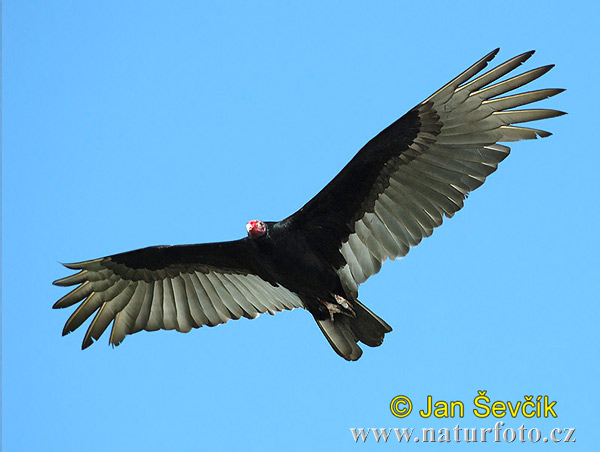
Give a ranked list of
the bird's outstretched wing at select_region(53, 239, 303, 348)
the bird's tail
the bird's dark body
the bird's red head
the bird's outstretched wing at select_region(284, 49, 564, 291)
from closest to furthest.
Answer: the bird's outstretched wing at select_region(284, 49, 564, 291) < the bird's red head < the bird's dark body < the bird's tail < the bird's outstretched wing at select_region(53, 239, 303, 348)

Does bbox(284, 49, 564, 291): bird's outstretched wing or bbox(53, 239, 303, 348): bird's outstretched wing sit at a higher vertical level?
bbox(53, 239, 303, 348): bird's outstretched wing

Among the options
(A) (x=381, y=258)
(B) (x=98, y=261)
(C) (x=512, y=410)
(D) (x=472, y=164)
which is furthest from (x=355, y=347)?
(B) (x=98, y=261)

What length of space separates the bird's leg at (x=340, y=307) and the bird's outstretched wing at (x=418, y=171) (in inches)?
5.3

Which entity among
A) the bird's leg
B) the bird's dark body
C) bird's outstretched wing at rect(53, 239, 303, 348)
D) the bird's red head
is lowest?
the bird's leg

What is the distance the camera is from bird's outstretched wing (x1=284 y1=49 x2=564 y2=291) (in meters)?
6.26

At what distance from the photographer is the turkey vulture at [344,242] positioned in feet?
20.8

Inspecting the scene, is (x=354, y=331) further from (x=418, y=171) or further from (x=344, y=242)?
(x=418, y=171)

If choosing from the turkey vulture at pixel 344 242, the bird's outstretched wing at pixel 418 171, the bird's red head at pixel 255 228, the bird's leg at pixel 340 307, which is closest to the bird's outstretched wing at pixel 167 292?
the turkey vulture at pixel 344 242

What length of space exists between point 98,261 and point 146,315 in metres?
0.68

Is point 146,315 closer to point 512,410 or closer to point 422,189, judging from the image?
point 422,189

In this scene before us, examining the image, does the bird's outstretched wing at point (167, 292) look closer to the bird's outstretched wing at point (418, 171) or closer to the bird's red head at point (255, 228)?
the bird's red head at point (255, 228)

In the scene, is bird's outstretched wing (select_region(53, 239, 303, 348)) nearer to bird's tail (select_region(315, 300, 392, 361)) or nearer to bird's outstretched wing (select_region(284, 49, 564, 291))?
bird's tail (select_region(315, 300, 392, 361))

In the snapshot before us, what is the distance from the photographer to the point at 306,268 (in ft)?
22.2

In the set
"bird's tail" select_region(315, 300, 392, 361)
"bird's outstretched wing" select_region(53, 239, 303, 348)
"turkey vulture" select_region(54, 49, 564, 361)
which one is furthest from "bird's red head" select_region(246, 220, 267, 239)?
"bird's tail" select_region(315, 300, 392, 361)
